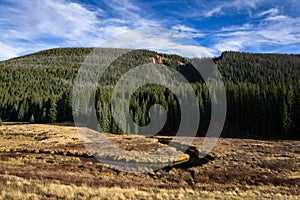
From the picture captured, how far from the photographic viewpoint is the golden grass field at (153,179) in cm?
1459

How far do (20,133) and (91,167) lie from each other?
3932 cm

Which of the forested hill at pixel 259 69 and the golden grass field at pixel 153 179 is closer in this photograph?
the golden grass field at pixel 153 179

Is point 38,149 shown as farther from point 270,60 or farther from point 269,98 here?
Result: point 270,60

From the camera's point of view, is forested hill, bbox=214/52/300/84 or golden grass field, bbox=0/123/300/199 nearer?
golden grass field, bbox=0/123/300/199

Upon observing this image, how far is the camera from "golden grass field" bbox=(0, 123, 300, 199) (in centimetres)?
1459

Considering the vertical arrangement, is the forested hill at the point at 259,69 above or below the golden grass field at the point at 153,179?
above

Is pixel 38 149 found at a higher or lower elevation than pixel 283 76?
lower

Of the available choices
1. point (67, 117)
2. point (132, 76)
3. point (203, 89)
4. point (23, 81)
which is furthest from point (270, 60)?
point (23, 81)

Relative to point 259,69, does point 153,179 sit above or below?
below

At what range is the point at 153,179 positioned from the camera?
2522 centimetres

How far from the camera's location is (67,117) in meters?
97.9

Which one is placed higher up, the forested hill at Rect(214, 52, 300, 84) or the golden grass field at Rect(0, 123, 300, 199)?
the forested hill at Rect(214, 52, 300, 84)

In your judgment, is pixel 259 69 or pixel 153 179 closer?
pixel 153 179

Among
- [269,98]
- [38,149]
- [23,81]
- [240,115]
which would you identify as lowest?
[38,149]
